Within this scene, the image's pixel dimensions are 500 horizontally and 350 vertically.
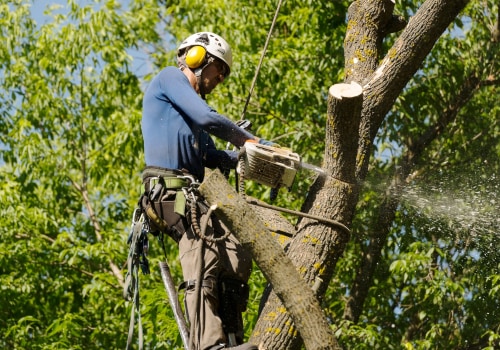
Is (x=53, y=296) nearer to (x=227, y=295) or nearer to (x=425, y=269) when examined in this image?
(x=425, y=269)

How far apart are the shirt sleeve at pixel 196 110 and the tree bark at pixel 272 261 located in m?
0.41

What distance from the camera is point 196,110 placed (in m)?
4.54

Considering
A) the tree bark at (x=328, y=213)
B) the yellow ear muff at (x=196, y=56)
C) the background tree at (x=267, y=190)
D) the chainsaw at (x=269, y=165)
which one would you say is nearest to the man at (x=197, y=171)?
the yellow ear muff at (x=196, y=56)

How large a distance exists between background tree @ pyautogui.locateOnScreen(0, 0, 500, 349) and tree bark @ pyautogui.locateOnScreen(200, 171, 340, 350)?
282 cm

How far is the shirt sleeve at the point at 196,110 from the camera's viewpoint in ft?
14.8

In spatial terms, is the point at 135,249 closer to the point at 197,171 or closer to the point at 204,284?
the point at 197,171

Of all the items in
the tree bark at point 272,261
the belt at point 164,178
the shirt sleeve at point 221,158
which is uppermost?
the shirt sleeve at point 221,158

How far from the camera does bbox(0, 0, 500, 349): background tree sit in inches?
316

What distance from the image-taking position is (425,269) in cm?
829

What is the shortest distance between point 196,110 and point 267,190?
4088 mm

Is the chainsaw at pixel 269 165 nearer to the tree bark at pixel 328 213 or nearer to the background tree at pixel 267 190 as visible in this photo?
the tree bark at pixel 328 213

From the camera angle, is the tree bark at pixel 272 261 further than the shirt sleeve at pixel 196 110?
No

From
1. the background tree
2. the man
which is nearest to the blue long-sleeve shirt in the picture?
the man

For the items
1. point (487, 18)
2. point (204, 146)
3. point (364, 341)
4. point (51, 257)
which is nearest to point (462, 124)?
point (487, 18)
